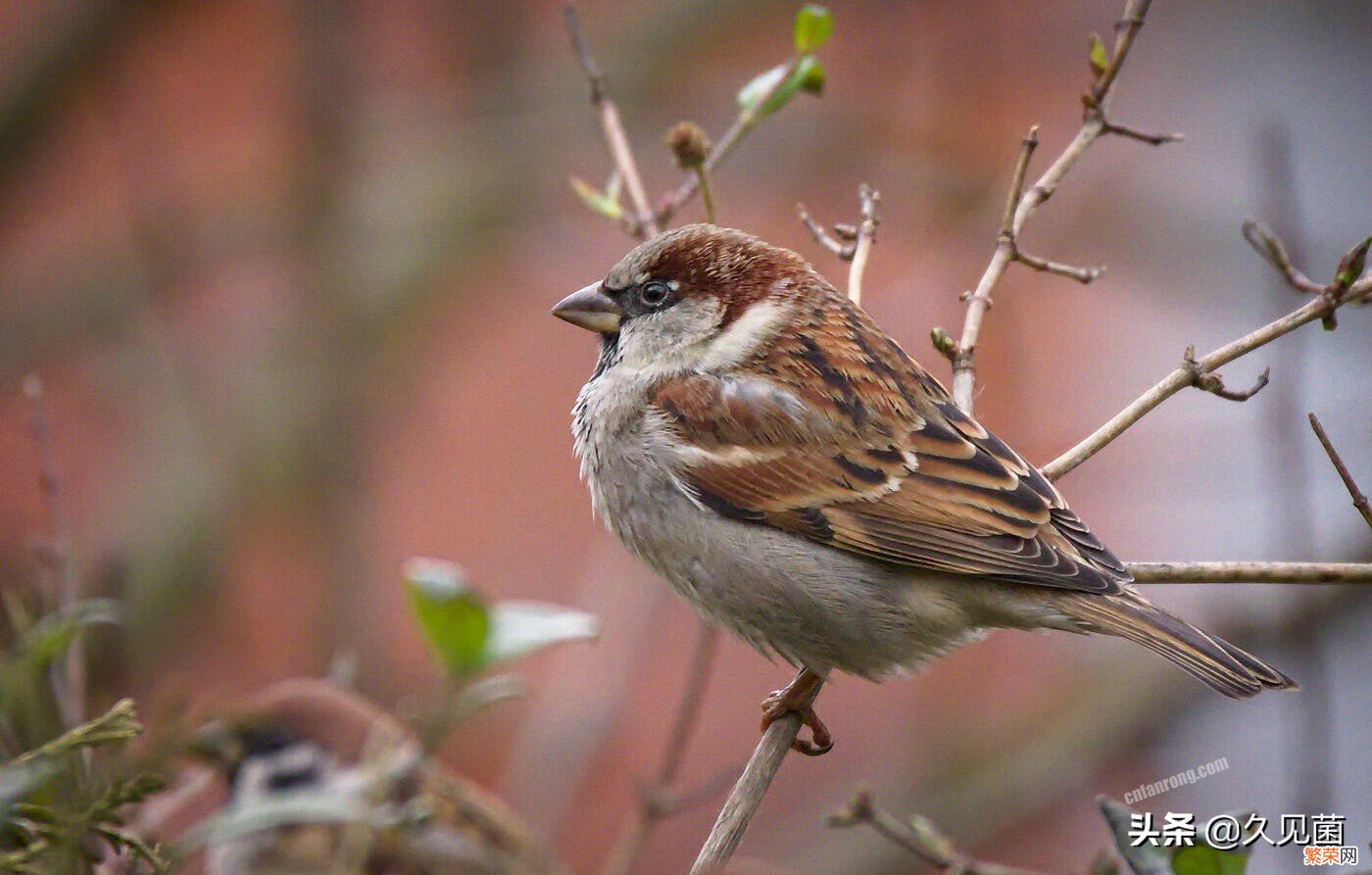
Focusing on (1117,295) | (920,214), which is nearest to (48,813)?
(920,214)

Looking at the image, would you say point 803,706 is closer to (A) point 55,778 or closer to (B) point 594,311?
(B) point 594,311

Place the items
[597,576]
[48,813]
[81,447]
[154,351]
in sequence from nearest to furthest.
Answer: [48,813]
[597,576]
[154,351]
[81,447]

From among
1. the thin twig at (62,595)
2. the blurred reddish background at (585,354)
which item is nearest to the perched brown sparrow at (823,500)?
the thin twig at (62,595)

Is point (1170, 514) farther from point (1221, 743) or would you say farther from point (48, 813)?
point (48, 813)

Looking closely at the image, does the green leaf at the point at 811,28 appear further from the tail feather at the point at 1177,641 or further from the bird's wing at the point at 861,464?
the tail feather at the point at 1177,641

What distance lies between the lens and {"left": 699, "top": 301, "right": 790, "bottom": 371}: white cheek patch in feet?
9.11

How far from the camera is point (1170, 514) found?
5.82m

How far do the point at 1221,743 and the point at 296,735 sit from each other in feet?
12.6

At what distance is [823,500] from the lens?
259 centimetres

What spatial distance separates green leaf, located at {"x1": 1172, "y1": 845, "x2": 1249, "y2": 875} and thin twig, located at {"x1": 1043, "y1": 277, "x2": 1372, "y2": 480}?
2.91ft

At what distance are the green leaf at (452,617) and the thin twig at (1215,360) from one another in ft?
4.15

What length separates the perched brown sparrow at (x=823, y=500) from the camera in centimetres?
249

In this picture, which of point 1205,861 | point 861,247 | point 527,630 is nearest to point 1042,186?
point 861,247

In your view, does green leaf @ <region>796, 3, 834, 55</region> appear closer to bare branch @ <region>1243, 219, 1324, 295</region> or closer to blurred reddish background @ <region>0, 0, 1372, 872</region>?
bare branch @ <region>1243, 219, 1324, 295</region>
